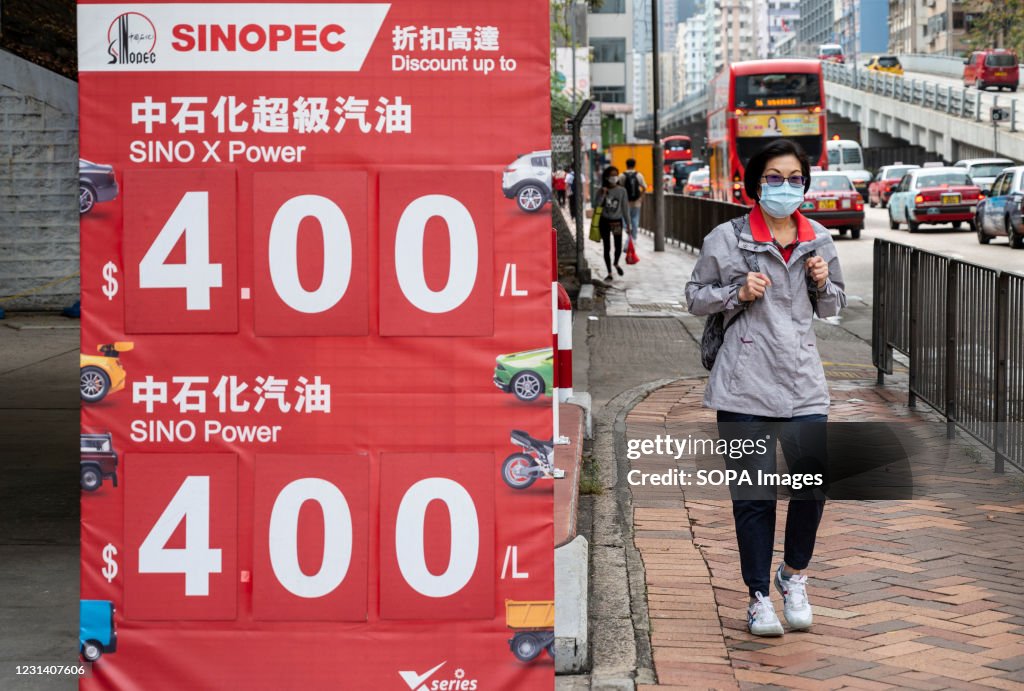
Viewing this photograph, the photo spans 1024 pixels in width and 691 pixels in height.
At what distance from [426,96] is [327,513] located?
46.7 inches

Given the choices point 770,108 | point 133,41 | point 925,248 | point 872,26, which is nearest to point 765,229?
point 133,41

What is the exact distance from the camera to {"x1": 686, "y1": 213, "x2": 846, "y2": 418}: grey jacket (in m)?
5.33

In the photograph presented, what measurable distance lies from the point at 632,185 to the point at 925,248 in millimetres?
9601

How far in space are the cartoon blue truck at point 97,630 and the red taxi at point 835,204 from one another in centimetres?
2966

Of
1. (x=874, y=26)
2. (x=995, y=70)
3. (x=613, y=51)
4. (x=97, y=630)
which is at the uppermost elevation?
(x=874, y=26)

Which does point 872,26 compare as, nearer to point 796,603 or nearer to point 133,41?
point 796,603

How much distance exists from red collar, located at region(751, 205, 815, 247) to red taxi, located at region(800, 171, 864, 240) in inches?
1088

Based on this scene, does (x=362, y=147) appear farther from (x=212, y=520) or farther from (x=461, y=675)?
(x=461, y=675)

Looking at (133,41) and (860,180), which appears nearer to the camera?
(133,41)

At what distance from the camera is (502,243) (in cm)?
402

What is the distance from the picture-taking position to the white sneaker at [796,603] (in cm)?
548

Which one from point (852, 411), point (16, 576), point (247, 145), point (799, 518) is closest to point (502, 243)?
point (247, 145)

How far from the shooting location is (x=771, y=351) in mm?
5359

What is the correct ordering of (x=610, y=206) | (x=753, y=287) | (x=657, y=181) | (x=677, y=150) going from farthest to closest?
(x=677, y=150) < (x=657, y=181) < (x=610, y=206) < (x=753, y=287)
